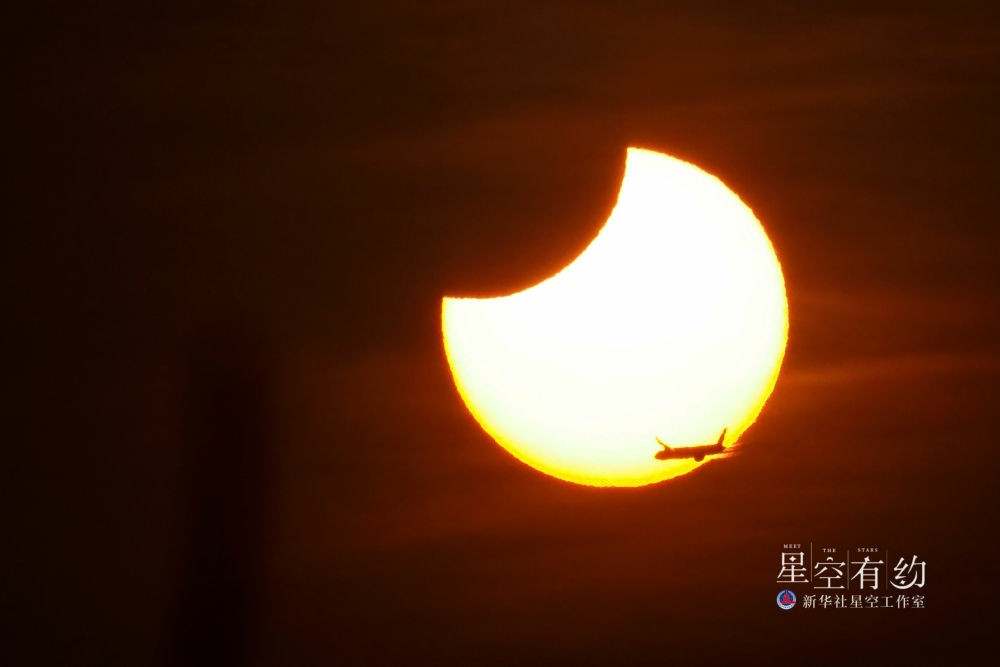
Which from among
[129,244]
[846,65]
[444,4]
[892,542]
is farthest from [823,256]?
[129,244]

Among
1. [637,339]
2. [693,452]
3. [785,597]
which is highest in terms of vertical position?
[637,339]

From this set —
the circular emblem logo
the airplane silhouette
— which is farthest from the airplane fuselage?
the circular emblem logo

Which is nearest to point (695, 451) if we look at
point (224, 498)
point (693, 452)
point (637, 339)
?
point (693, 452)

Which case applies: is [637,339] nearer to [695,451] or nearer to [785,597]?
[695,451]

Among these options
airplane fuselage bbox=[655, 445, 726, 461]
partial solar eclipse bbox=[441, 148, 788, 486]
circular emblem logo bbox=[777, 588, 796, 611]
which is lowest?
circular emblem logo bbox=[777, 588, 796, 611]

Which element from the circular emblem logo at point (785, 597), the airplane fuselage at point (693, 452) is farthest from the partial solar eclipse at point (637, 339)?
the circular emblem logo at point (785, 597)

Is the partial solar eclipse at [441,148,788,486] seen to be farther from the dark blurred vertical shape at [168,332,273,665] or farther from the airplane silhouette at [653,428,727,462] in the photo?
the dark blurred vertical shape at [168,332,273,665]

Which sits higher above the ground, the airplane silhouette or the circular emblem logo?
the airplane silhouette
